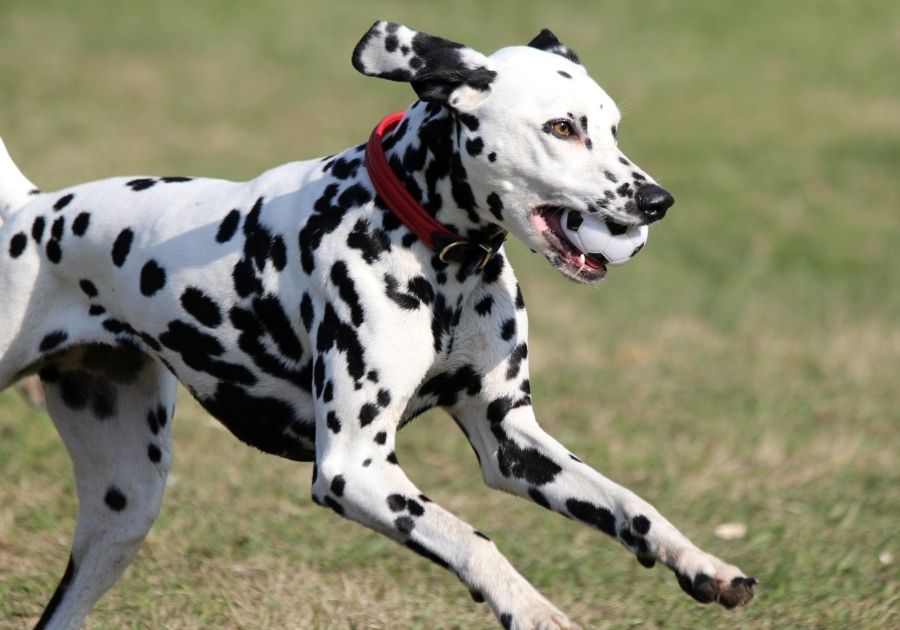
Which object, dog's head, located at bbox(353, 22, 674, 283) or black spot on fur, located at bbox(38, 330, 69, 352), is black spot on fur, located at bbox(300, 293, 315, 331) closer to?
dog's head, located at bbox(353, 22, 674, 283)

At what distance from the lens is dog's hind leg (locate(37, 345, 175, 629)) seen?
217 inches

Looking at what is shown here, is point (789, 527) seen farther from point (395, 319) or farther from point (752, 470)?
point (395, 319)

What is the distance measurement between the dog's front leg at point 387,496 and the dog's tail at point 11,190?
1614 millimetres

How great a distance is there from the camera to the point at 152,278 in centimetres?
518

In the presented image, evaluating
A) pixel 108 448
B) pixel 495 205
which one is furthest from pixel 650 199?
pixel 108 448

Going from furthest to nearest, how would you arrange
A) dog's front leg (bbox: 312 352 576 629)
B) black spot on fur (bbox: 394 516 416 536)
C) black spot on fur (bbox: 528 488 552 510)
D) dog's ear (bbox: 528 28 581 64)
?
dog's ear (bbox: 528 28 581 64), black spot on fur (bbox: 528 488 552 510), black spot on fur (bbox: 394 516 416 536), dog's front leg (bbox: 312 352 576 629)

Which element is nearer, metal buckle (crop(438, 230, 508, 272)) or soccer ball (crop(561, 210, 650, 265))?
soccer ball (crop(561, 210, 650, 265))

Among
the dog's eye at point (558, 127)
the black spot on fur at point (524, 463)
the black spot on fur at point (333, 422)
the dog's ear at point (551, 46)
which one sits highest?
the dog's ear at point (551, 46)

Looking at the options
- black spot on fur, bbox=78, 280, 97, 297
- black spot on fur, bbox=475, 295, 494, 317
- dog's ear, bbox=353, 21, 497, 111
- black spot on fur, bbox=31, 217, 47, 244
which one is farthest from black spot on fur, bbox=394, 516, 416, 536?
black spot on fur, bbox=31, 217, 47, 244

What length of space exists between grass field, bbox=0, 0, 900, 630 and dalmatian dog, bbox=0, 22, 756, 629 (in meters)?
1.03

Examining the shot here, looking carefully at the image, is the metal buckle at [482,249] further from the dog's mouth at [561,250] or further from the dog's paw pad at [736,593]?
the dog's paw pad at [736,593]

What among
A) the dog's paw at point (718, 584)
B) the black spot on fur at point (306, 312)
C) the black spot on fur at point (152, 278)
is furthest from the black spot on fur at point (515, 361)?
the black spot on fur at point (152, 278)

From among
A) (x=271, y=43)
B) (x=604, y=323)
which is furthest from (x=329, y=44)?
(x=604, y=323)

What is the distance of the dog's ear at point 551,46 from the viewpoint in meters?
5.05
